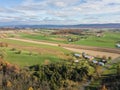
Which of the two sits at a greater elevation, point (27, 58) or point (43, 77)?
point (27, 58)

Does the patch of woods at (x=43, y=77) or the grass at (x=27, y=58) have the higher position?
the grass at (x=27, y=58)

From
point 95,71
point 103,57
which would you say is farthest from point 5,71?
point 103,57

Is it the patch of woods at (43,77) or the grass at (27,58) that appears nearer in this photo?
the patch of woods at (43,77)

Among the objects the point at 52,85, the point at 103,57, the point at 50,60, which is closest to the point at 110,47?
the point at 103,57

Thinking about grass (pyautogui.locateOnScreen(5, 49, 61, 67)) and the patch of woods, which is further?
grass (pyautogui.locateOnScreen(5, 49, 61, 67))

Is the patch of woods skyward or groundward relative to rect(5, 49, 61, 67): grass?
groundward

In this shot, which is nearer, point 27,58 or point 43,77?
point 43,77

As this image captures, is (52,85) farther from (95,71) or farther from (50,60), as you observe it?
(50,60)

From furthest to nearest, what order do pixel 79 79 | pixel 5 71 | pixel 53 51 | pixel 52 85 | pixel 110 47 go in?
pixel 110 47 → pixel 53 51 → pixel 5 71 → pixel 79 79 → pixel 52 85

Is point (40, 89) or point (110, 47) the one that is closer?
point (40, 89)

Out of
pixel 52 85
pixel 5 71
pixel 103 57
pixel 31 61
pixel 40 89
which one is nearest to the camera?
pixel 40 89
